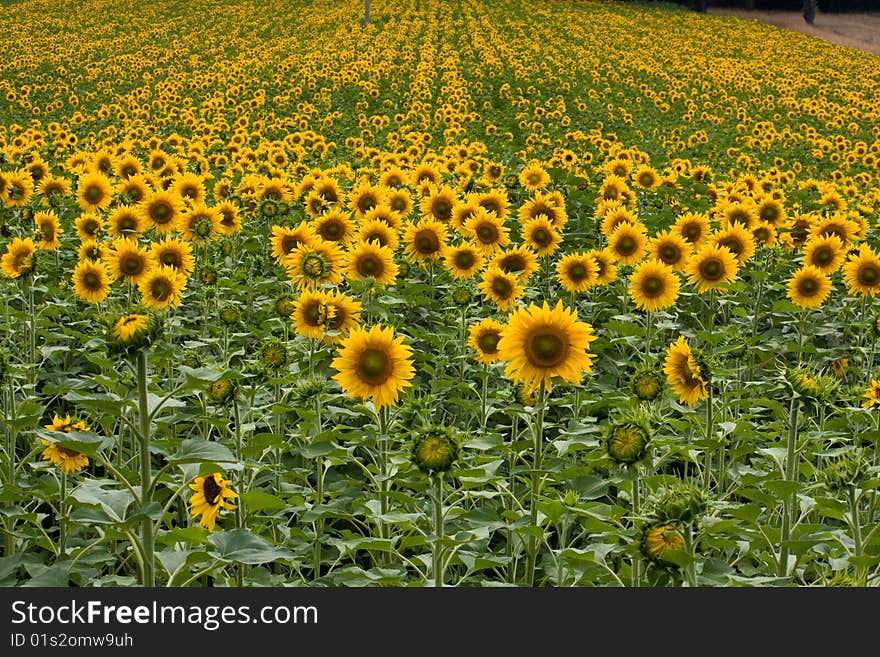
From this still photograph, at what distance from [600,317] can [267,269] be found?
115 inches

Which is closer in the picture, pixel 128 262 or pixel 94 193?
pixel 128 262

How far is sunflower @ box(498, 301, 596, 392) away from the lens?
3363 millimetres

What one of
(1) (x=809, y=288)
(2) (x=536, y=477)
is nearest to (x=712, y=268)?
(1) (x=809, y=288)

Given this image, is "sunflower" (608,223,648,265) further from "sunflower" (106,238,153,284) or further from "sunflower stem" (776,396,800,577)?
"sunflower" (106,238,153,284)

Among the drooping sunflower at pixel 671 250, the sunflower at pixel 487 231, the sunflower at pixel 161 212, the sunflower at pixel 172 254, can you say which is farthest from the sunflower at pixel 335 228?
the drooping sunflower at pixel 671 250

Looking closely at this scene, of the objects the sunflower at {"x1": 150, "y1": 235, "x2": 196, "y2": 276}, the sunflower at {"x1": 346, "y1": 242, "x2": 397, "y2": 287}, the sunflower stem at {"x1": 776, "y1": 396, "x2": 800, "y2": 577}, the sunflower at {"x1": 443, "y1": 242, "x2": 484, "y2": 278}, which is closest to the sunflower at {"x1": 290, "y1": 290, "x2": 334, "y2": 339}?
the sunflower at {"x1": 346, "y1": 242, "x2": 397, "y2": 287}

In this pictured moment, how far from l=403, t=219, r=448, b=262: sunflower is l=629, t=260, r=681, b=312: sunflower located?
4.71ft

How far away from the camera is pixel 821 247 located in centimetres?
622

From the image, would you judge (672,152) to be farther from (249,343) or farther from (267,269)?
(249,343)

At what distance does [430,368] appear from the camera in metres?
5.02

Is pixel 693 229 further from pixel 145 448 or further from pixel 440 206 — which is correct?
pixel 145 448

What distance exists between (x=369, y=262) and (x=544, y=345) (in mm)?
2290

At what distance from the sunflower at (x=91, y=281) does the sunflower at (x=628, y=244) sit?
3348mm
